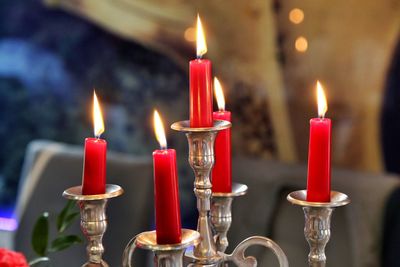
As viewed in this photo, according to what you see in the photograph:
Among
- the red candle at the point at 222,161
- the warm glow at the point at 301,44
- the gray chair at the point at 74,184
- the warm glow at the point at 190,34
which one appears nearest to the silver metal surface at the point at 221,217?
the red candle at the point at 222,161

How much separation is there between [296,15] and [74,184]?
0.78m

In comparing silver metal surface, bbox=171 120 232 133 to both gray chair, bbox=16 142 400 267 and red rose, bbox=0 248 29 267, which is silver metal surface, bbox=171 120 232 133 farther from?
gray chair, bbox=16 142 400 267

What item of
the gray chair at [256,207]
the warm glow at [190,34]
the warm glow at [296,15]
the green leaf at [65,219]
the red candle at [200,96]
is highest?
the warm glow at [296,15]

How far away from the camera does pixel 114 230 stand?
1.96 metres

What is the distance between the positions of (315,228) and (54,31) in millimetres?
1792

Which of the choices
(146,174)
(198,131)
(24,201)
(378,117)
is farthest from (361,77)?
(198,131)

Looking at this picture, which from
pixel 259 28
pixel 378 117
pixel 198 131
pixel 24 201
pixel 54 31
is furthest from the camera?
pixel 54 31

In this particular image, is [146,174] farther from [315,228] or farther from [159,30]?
[315,228]

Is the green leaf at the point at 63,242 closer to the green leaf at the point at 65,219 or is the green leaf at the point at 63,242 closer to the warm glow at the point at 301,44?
the green leaf at the point at 65,219

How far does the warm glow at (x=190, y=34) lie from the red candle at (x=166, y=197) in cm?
144

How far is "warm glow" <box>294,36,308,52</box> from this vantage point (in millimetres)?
1955

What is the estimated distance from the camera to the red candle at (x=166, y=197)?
0.74 meters

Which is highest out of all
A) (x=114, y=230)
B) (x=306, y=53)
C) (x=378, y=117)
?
(x=306, y=53)

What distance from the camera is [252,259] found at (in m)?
0.86
